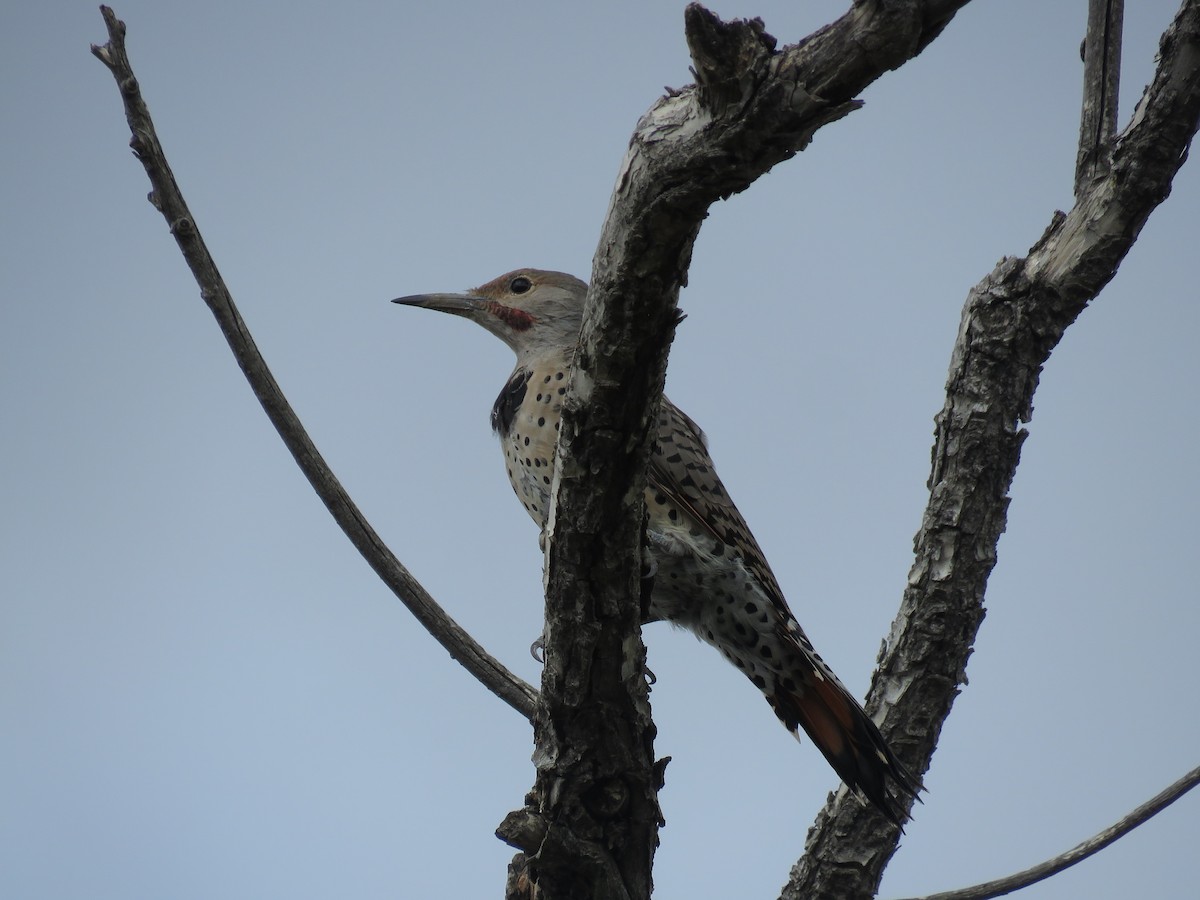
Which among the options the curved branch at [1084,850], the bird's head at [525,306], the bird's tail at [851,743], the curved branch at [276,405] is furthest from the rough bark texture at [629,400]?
the bird's head at [525,306]

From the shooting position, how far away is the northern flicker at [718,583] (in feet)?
14.0

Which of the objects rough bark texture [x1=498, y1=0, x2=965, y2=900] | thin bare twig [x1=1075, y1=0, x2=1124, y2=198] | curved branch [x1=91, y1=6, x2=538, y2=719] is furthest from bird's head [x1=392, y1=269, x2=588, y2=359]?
rough bark texture [x1=498, y1=0, x2=965, y2=900]

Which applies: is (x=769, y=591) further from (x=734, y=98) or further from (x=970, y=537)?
(x=734, y=98)

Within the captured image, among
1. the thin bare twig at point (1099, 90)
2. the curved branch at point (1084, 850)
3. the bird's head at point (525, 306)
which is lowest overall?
the curved branch at point (1084, 850)

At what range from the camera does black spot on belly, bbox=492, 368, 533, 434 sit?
509 cm

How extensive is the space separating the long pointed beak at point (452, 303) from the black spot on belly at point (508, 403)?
2.46 ft

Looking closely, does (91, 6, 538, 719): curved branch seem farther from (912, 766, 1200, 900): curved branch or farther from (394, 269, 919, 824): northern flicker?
(912, 766, 1200, 900): curved branch

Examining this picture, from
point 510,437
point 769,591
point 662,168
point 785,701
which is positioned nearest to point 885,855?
point 785,701

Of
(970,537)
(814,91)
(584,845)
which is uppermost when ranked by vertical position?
(970,537)

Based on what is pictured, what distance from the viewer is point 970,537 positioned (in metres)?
4.02

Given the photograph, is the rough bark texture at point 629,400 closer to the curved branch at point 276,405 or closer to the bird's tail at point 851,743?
the curved branch at point 276,405

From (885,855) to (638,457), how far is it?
2.31m

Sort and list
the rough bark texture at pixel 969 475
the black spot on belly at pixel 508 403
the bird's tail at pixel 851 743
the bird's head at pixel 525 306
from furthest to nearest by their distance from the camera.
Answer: the bird's head at pixel 525 306 → the black spot on belly at pixel 508 403 → the bird's tail at pixel 851 743 → the rough bark texture at pixel 969 475

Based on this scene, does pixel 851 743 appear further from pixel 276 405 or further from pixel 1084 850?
pixel 276 405
